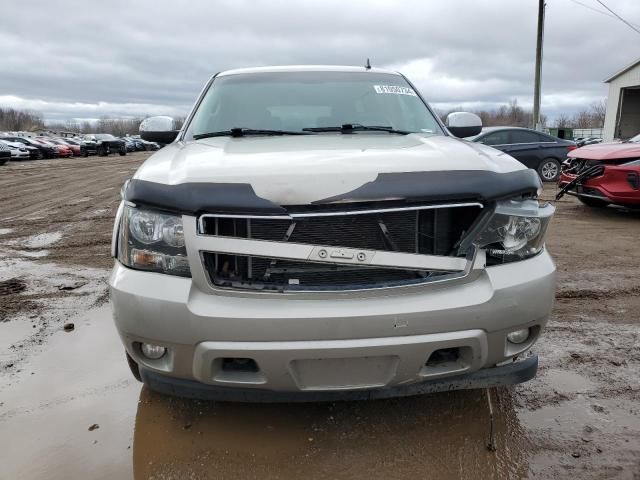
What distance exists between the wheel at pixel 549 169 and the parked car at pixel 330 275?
11.1 meters

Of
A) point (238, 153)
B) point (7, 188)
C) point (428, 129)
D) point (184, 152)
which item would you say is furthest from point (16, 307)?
point (7, 188)

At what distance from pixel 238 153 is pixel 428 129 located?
4.80ft

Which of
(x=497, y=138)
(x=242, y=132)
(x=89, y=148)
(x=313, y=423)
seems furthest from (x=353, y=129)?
(x=89, y=148)

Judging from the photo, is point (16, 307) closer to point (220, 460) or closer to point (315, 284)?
point (220, 460)

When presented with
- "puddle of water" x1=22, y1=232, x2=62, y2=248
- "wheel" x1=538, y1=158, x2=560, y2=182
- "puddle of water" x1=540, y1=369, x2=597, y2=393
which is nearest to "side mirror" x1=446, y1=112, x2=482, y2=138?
"puddle of water" x1=540, y1=369, x2=597, y2=393

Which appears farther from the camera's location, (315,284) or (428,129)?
(428,129)

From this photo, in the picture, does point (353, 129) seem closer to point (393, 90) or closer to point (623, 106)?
point (393, 90)

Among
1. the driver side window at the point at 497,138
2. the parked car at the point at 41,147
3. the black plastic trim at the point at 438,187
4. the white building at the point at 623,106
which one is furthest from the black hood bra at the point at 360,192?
the parked car at the point at 41,147

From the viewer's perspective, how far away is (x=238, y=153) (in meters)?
2.36

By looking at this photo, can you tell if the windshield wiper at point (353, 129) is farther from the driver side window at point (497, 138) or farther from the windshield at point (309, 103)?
the driver side window at point (497, 138)

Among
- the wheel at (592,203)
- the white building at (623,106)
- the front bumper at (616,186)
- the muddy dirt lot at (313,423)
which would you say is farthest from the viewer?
the white building at (623,106)

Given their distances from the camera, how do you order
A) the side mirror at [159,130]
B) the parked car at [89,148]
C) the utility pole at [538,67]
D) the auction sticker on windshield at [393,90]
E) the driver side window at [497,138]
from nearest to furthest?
the auction sticker on windshield at [393,90] → the side mirror at [159,130] → the driver side window at [497,138] → the utility pole at [538,67] → the parked car at [89,148]

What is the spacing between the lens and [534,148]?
12.2 m

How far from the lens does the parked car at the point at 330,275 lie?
1.87 metres
